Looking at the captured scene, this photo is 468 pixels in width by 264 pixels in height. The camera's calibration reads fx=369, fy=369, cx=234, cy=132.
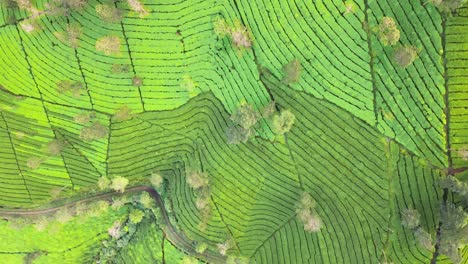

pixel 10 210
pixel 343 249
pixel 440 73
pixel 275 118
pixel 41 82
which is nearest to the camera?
pixel 440 73

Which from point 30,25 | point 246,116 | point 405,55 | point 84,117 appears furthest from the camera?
point 84,117

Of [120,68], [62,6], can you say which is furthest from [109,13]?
[120,68]

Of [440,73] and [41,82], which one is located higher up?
[41,82]

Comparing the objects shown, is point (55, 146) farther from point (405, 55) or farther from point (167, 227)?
point (405, 55)

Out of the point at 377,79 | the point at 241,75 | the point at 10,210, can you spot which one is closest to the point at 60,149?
the point at 10,210

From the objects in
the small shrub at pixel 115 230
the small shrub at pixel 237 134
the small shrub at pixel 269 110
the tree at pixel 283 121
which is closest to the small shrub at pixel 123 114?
the small shrub at pixel 237 134

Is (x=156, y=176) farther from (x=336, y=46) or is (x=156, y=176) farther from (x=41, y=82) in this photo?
(x=336, y=46)
